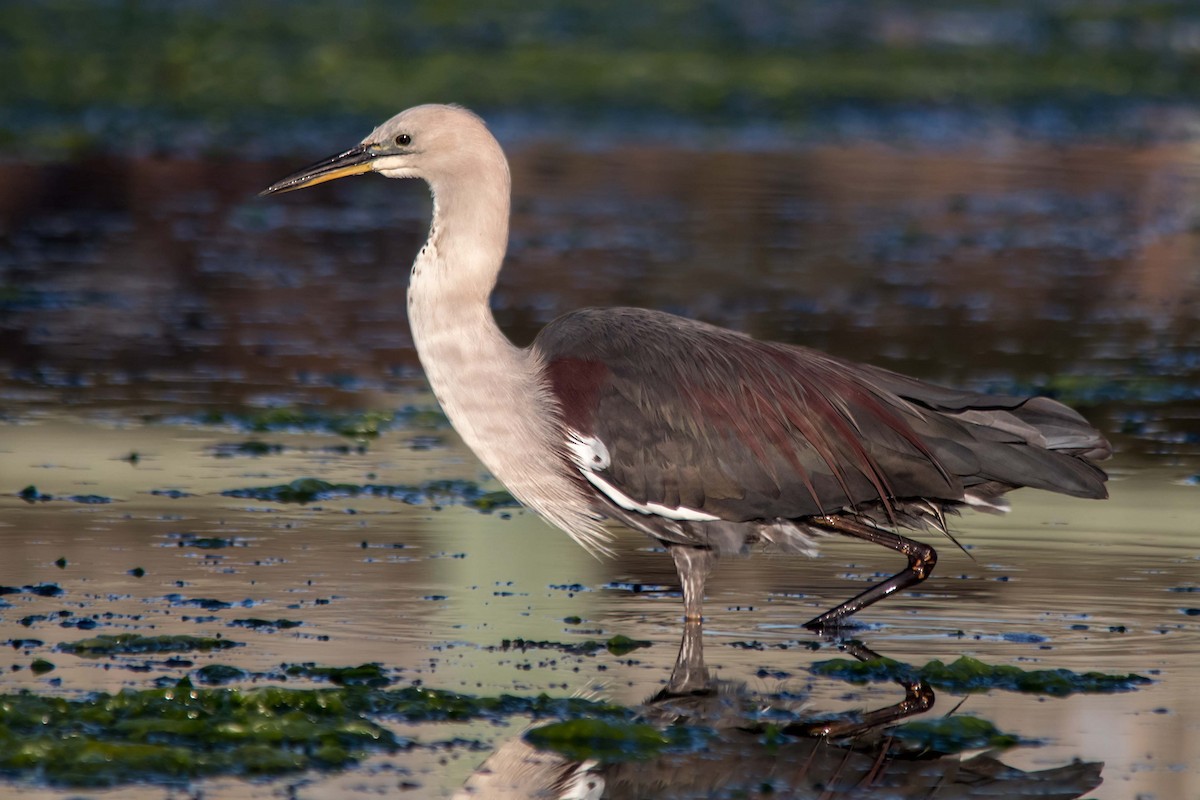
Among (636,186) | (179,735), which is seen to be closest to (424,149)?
(179,735)

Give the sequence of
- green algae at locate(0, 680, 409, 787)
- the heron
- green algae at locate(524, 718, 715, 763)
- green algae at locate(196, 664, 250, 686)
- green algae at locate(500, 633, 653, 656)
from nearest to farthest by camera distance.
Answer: green algae at locate(0, 680, 409, 787), green algae at locate(524, 718, 715, 763), green algae at locate(196, 664, 250, 686), green algae at locate(500, 633, 653, 656), the heron

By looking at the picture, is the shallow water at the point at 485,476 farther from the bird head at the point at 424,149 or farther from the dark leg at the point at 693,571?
the bird head at the point at 424,149

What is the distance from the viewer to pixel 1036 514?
28.0ft

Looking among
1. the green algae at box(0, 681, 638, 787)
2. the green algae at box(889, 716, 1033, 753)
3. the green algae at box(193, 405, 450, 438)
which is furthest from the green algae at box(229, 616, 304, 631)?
the green algae at box(193, 405, 450, 438)

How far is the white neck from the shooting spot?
665 cm

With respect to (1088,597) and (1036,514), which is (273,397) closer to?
(1036,514)

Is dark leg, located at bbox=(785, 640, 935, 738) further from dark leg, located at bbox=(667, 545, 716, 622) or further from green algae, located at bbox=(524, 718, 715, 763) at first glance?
dark leg, located at bbox=(667, 545, 716, 622)

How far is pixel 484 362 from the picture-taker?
669 cm

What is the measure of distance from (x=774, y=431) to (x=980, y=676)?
1.05 m

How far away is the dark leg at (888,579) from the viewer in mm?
6738

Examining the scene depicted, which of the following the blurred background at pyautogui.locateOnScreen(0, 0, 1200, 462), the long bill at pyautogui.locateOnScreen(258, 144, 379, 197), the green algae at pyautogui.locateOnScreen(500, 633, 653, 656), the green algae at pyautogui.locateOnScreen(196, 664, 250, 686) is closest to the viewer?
the green algae at pyautogui.locateOnScreen(196, 664, 250, 686)

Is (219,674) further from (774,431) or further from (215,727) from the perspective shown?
(774,431)

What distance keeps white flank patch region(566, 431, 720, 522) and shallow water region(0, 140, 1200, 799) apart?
440mm

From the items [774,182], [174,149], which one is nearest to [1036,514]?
[774,182]
